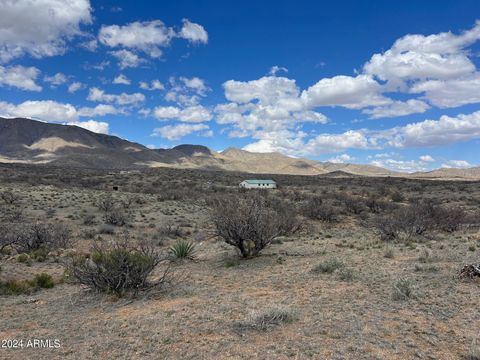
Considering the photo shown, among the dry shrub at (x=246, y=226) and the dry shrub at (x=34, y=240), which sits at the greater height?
the dry shrub at (x=246, y=226)

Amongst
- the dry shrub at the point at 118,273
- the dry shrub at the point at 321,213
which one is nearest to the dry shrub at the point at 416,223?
the dry shrub at the point at 321,213

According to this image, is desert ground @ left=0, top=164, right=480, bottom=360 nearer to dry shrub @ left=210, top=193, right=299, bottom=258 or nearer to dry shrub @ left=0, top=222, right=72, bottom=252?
dry shrub @ left=0, top=222, right=72, bottom=252

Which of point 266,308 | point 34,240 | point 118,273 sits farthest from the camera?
point 34,240

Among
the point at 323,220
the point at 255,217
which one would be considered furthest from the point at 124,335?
the point at 323,220

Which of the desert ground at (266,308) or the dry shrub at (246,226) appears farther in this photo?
the dry shrub at (246,226)

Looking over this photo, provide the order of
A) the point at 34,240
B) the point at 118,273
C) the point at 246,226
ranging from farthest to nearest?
the point at 34,240, the point at 246,226, the point at 118,273

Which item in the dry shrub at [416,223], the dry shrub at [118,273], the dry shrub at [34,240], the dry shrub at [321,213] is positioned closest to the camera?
the dry shrub at [118,273]

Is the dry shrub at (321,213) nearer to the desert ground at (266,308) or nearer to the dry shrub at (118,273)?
the desert ground at (266,308)

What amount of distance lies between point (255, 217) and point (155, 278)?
13.8 ft

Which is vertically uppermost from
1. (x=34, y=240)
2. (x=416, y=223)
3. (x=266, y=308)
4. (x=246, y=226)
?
(x=246, y=226)

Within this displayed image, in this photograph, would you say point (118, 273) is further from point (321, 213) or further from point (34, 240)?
point (321, 213)

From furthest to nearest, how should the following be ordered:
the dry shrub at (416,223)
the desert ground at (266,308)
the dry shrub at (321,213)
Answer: the dry shrub at (321,213) < the dry shrub at (416,223) < the desert ground at (266,308)

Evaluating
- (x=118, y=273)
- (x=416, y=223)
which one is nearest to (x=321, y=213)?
(x=416, y=223)

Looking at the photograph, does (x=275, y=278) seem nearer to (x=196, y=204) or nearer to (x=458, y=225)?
(x=458, y=225)
